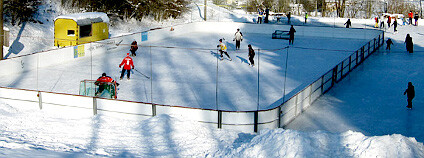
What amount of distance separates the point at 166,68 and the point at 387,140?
1483 centimetres

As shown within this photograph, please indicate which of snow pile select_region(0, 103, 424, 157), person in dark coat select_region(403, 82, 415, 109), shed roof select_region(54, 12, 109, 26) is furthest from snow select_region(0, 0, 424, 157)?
shed roof select_region(54, 12, 109, 26)

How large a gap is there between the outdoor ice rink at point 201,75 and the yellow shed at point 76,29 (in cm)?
225

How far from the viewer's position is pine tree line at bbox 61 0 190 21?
4347 cm

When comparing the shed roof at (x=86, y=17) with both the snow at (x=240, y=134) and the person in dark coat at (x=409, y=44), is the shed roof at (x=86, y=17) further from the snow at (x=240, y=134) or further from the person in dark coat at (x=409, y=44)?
the person in dark coat at (x=409, y=44)

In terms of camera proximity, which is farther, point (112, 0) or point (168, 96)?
point (112, 0)

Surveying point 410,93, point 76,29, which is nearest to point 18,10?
point 76,29

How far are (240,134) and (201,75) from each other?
9.03m

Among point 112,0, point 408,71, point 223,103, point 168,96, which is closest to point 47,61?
point 168,96

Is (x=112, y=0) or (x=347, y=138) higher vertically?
(x=112, y=0)

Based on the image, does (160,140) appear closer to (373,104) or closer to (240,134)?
(240,134)

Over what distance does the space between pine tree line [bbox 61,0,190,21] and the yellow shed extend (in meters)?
12.3

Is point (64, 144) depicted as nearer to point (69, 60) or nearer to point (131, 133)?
point (131, 133)

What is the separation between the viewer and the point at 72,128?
13.9m

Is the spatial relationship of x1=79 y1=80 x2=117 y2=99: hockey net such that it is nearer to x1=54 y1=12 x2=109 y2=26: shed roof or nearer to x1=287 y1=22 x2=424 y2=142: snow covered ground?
x1=287 y1=22 x2=424 y2=142: snow covered ground
